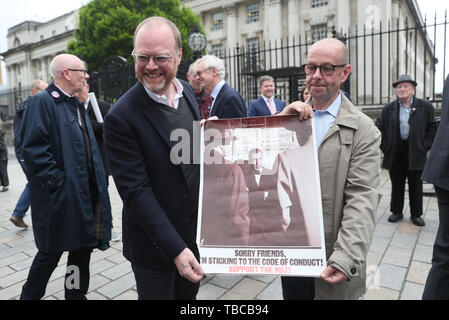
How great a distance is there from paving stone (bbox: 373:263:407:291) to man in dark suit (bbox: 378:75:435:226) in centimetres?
182

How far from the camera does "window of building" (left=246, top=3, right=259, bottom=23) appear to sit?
29469 mm

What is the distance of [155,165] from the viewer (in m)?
1.67

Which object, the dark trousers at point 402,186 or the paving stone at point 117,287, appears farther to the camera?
the dark trousers at point 402,186

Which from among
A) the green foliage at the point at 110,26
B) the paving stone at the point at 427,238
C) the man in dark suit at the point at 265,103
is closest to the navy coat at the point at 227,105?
the man in dark suit at the point at 265,103

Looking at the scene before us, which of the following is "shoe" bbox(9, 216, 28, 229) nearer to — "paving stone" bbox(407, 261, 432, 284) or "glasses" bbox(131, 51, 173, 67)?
"glasses" bbox(131, 51, 173, 67)

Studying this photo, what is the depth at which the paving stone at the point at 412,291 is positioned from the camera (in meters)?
2.99

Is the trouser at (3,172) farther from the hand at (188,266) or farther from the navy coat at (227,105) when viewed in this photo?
the hand at (188,266)

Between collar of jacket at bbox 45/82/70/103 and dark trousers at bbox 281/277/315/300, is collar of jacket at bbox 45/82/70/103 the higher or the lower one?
the higher one

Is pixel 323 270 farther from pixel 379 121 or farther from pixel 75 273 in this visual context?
pixel 379 121

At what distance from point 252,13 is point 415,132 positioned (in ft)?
90.8

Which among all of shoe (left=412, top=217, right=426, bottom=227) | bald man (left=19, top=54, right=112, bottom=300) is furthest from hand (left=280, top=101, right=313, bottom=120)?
shoe (left=412, top=217, right=426, bottom=227)

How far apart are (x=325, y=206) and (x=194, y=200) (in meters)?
0.66

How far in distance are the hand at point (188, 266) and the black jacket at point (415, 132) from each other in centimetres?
477
